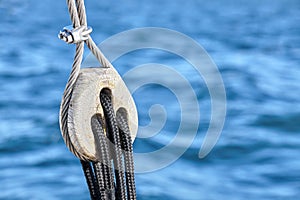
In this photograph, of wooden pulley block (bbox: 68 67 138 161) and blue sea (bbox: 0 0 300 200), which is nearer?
wooden pulley block (bbox: 68 67 138 161)

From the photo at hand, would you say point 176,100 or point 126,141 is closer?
point 126,141

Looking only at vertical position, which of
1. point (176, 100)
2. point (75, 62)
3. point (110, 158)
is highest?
point (176, 100)

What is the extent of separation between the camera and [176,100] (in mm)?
4250

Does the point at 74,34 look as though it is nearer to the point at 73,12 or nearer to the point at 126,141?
the point at 73,12

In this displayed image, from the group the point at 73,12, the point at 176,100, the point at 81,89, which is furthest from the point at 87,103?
the point at 176,100

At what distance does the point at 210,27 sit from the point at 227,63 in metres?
1.16

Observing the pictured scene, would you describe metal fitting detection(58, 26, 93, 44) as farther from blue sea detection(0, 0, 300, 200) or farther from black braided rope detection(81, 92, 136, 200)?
blue sea detection(0, 0, 300, 200)

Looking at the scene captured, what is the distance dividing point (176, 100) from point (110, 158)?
10.0 ft

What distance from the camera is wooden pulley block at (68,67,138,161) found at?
115cm

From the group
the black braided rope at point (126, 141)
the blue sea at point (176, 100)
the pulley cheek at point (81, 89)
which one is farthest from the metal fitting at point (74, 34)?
the blue sea at point (176, 100)

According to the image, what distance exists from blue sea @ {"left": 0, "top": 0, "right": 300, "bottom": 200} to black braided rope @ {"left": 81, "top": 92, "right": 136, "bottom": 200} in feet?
2.27

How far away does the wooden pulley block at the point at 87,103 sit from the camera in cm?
115

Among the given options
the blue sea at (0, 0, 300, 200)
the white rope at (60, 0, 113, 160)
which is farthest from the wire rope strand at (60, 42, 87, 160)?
the blue sea at (0, 0, 300, 200)

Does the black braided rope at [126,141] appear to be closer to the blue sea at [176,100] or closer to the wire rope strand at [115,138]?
the wire rope strand at [115,138]
